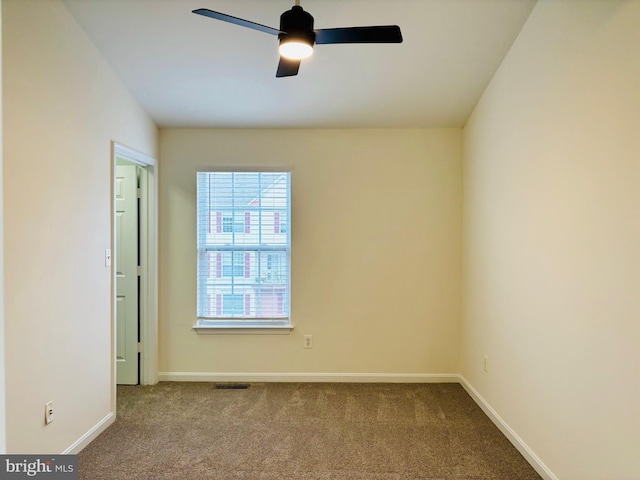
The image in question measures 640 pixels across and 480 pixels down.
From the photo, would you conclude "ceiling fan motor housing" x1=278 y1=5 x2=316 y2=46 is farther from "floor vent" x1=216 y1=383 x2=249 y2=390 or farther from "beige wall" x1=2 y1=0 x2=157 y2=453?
"floor vent" x1=216 y1=383 x2=249 y2=390

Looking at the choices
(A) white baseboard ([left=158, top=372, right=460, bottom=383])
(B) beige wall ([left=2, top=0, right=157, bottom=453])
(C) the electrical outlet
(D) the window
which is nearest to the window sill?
(D) the window

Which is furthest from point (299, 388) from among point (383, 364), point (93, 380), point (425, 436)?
point (93, 380)

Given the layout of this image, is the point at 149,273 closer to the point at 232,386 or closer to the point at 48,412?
the point at 232,386

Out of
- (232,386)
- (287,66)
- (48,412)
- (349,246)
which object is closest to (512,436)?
(349,246)

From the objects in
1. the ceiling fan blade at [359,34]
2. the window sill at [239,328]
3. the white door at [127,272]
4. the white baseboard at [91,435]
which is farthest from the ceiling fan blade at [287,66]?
the white baseboard at [91,435]

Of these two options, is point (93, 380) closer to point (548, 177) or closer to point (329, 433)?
point (329, 433)

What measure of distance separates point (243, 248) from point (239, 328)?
2.51ft

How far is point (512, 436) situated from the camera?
8.54 ft

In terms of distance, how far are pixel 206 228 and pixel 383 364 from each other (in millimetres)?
2146

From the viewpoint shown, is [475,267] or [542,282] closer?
[542,282]

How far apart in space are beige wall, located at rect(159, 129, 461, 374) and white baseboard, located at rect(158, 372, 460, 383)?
46 millimetres

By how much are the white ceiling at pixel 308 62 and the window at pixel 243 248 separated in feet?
1.94

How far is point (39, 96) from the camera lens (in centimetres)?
214

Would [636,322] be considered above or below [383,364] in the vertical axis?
above
